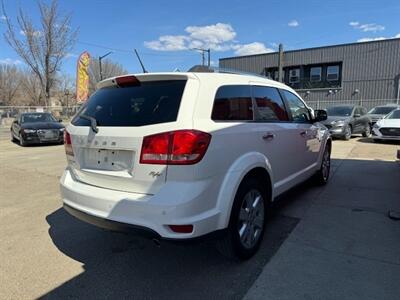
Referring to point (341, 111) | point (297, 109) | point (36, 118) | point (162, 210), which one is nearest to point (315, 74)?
point (341, 111)

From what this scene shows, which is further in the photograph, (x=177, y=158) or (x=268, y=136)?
(x=268, y=136)

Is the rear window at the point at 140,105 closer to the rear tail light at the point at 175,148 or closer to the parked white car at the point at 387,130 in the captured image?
the rear tail light at the point at 175,148

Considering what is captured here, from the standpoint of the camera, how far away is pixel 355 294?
8.93 feet

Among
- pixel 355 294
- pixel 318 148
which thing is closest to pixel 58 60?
pixel 318 148

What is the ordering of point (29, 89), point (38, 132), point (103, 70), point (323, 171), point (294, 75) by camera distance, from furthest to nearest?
1. point (29, 89)
2. point (103, 70)
3. point (294, 75)
4. point (38, 132)
5. point (323, 171)

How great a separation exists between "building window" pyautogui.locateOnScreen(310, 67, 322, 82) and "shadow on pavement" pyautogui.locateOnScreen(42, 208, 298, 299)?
1254 inches

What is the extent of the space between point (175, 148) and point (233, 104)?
0.92 meters

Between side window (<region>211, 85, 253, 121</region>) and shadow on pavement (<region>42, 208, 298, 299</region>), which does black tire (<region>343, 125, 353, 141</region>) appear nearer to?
shadow on pavement (<region>42, 208, 298, 299</region>)

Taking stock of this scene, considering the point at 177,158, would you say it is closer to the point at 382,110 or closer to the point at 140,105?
the point at 140,105

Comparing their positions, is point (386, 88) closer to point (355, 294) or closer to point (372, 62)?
point (372, 62)

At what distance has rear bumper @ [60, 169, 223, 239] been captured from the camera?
2586mm

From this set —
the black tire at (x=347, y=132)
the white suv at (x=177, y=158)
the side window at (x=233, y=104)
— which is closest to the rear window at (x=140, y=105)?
the white suv at (x=177, y=158)

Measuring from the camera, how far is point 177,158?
2602mm

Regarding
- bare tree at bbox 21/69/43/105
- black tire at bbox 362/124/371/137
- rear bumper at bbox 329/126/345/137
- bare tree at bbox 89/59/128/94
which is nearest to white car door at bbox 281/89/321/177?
rear bumper at bbox 329/126/345/137
